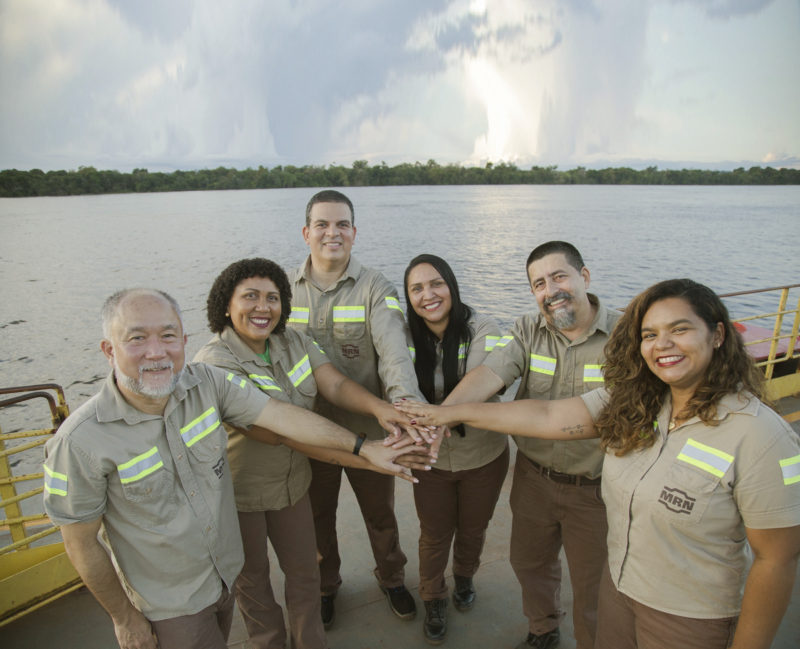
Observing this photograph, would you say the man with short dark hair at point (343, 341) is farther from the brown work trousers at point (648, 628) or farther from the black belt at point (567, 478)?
the brown work trousers at point (648, 628)

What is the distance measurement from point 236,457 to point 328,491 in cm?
76

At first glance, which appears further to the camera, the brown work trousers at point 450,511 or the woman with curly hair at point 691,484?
the brown work trousers at point 450,511

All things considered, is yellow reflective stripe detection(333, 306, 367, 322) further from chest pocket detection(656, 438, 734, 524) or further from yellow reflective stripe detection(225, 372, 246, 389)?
chest pocket detection(656, 438, 734, 524)

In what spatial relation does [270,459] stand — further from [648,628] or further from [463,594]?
[648,628]

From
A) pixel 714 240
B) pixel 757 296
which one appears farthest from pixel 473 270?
pixel 714 240

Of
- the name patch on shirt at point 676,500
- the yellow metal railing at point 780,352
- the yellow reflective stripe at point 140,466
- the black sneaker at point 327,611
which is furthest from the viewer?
the yellow metal railing at point 780,352

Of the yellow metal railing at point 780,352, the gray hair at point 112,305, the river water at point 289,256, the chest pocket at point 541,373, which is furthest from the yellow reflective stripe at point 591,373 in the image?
the river water at point 289,256

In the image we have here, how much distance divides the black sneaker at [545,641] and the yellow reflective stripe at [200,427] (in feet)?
6.23

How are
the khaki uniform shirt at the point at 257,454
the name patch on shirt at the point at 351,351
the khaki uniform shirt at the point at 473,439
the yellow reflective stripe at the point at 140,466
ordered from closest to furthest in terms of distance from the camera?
the yellow reflective stripe at the point at 140,466 < the khaki uniform shirt at the point at 257,454 < the khaki uniform shirt at the point at 473,439 < the name patch on shirt at the point at 351,351

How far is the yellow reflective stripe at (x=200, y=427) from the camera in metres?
1.83

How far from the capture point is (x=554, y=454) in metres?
2.29

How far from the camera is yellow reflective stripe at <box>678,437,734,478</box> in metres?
1.47

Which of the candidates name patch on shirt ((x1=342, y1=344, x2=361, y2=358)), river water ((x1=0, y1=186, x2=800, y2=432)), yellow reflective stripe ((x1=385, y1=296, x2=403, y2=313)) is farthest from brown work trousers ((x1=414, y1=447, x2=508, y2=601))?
river water ((x1=0, y1=186, x2=800, y2=432))

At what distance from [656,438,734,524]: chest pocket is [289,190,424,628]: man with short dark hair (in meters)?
1.50
